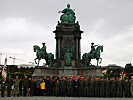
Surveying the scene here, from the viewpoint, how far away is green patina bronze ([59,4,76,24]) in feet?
121

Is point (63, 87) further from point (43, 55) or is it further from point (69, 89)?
point (43, 55)

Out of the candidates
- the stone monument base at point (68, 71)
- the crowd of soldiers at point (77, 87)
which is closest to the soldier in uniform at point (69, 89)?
the crowd of soldiers at point (77, 87)

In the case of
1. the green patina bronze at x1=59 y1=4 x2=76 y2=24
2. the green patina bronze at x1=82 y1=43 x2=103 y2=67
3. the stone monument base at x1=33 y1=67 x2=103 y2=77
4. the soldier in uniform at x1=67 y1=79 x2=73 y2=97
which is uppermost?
the green patina bronze at x1=59 y1=4 x2=76 y2=24

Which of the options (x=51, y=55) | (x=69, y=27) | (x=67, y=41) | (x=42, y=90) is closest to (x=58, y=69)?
(x=51, y=55)

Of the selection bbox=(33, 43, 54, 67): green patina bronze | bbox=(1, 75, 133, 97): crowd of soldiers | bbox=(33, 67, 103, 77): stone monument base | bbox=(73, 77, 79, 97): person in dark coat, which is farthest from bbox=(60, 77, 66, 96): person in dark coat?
bbox=(33, 43, 54, 67): green patina bronze

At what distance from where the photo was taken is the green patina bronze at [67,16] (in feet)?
121

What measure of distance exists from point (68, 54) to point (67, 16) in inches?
319

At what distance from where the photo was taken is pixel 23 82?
17469mm

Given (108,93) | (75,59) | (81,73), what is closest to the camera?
(108,93)

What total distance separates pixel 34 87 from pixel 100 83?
561 cm

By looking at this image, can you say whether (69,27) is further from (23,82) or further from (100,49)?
(23,82)

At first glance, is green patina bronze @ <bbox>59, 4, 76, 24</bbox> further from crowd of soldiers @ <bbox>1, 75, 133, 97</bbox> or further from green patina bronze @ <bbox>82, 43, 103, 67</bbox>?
crowd of soldiers @ <bbox>1, 75, 133, 97</bbox>

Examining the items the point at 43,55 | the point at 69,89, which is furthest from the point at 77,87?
the point at 43,55

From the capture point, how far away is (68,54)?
3253 cm
